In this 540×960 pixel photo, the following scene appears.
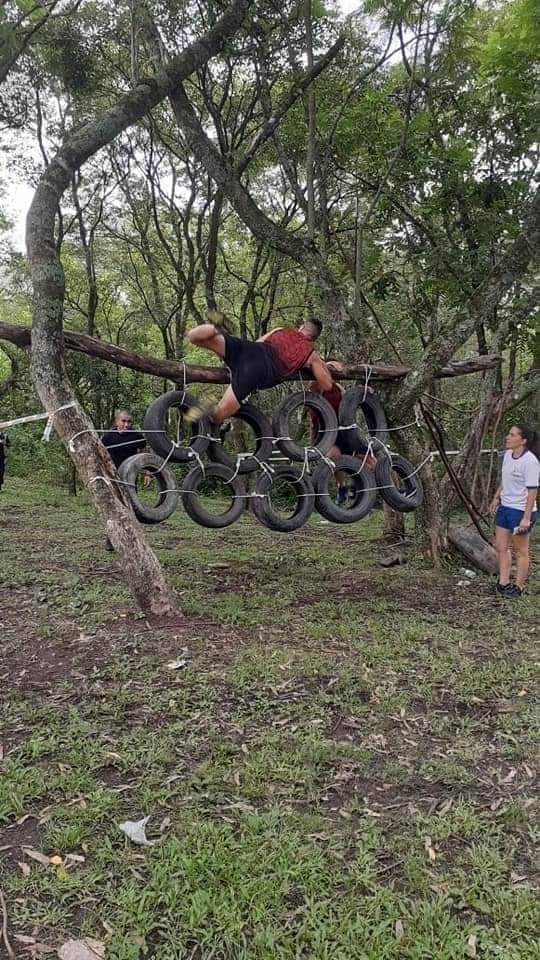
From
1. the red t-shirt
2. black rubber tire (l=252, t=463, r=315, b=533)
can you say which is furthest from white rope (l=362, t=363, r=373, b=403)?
black rubber tire (l=252, t=463, r=315, b=533)

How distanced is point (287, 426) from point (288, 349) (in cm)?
66

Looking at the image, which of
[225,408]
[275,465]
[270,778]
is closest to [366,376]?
[275,465]

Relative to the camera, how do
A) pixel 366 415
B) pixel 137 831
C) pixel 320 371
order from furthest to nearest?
pixel 366 415
pixel 320 371
pixel 137 831

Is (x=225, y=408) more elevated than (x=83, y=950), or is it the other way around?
(x=225, y=408)

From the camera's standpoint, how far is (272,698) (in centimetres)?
354

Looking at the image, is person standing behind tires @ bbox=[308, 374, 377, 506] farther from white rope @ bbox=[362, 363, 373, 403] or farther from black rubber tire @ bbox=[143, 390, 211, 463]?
black rubber tire @ bbox=[143, 390, 211, 463]

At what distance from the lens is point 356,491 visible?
5.61 meters

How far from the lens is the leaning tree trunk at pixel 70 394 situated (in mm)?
4664

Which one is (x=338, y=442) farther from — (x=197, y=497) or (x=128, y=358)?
(x=128, y=358)

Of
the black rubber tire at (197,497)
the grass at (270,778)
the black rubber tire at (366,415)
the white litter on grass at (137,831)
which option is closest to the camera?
the grass at (270,778)

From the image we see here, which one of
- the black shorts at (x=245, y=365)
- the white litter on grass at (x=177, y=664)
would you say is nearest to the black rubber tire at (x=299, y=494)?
the black shorts at (x=245, y=365)

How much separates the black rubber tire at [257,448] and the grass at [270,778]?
1.16 m

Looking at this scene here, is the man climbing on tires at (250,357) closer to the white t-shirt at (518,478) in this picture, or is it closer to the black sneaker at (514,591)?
the white t-shirt at (518,478)

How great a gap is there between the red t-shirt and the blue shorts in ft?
7.74
